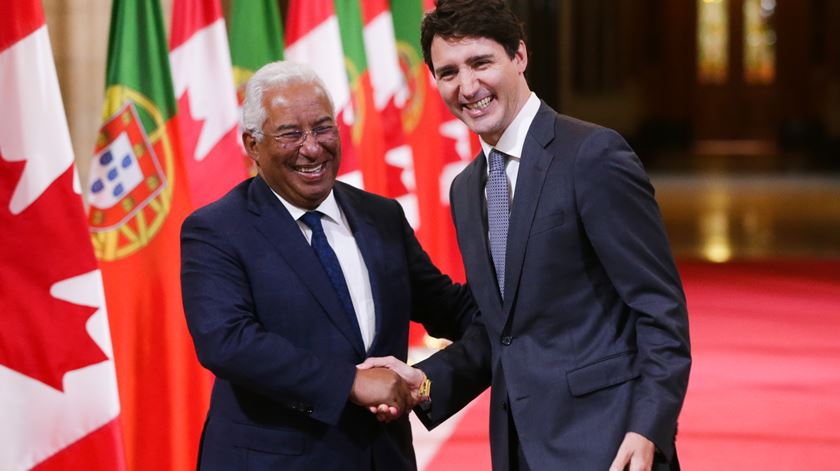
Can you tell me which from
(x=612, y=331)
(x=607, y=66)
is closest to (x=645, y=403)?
(x=612, y=331)

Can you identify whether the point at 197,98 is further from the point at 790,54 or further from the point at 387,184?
the point at 790,54

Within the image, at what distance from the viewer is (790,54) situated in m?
27.6

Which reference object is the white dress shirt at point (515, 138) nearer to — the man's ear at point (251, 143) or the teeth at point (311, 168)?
the teeth at point (311, 168)

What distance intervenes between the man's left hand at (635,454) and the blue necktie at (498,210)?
41 cm

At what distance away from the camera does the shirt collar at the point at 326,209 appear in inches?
111

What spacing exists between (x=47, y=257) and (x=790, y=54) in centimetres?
2614

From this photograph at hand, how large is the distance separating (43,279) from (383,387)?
1.39 metres

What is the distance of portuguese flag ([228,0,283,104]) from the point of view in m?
5.50

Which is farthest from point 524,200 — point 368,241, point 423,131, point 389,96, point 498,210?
point 423,131

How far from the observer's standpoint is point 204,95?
16.9 ft

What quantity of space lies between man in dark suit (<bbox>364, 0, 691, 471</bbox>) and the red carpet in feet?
9.66

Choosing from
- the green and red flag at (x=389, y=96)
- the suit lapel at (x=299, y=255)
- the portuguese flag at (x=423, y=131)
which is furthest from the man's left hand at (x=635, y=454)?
the portuguese flag at (x=423, y=131)

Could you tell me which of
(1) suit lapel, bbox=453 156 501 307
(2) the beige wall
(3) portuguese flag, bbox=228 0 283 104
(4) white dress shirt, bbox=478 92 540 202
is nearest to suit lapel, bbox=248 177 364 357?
(1) suit lapel, bbox=453 156 501 307

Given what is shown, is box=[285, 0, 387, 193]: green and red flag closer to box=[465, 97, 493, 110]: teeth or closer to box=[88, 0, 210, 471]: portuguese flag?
box=[88, 0, 210, 471]: portuguese flag
